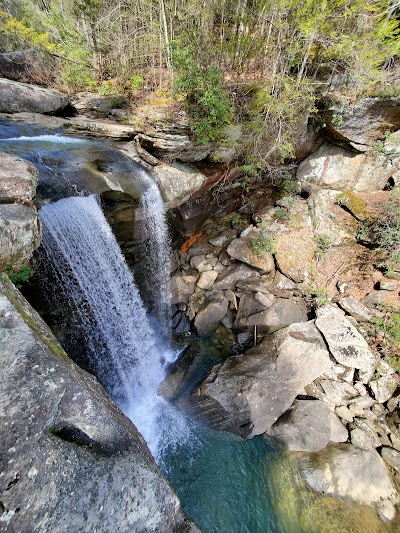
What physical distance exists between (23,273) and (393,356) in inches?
299

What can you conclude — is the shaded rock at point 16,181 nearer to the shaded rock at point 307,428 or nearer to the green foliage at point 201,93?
the green foliage at point 201,93

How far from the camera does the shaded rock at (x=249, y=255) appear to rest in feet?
23.2

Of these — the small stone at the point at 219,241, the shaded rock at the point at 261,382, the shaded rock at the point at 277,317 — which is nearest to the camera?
the shaded rock at the point at 261,382

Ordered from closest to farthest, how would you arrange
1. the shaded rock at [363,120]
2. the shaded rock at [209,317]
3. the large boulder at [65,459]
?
1. the large boulder at [65,459]
2. the shaded rock at [363,120]
3. the shaded rock at [209,317]

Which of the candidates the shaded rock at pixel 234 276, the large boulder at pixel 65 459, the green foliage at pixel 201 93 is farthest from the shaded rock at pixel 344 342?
the green foliage at pixel 201 93

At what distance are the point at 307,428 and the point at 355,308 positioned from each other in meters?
3.17

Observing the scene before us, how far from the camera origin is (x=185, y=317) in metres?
6.84

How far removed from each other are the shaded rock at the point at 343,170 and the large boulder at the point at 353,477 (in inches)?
272

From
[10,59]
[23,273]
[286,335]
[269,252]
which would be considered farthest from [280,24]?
[10,59]

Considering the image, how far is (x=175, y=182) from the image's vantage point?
20.3 ft

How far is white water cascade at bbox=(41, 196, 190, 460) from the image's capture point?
4422 millimetres

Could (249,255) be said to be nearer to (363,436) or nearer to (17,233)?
(363,436)

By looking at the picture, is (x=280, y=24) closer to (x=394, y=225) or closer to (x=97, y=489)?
(x=394, y=225)

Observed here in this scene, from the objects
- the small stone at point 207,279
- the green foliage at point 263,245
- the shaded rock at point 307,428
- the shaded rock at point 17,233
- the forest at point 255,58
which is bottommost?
the shaded rock at point 307,428
